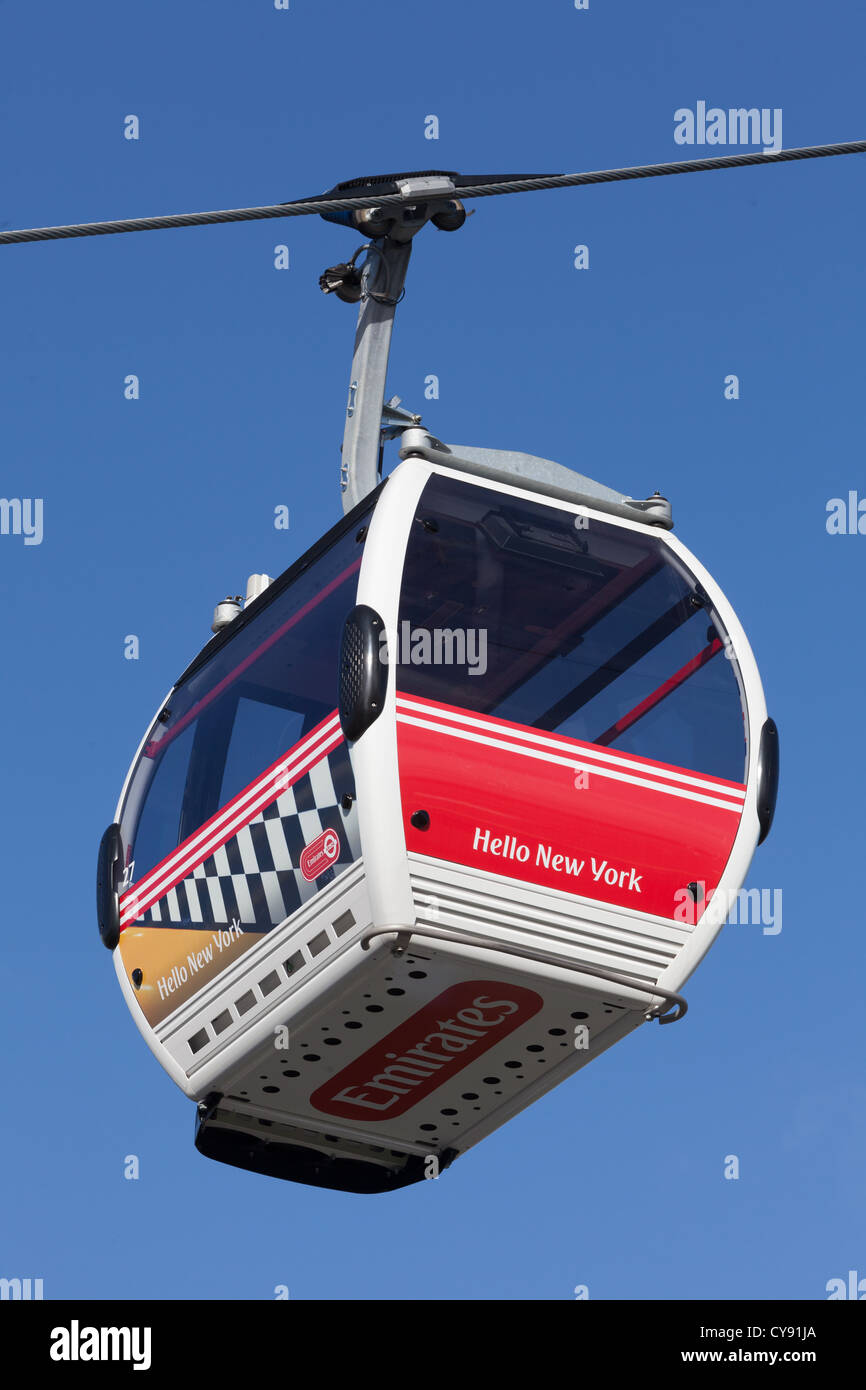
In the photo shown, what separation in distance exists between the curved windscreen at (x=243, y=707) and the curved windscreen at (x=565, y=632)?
43 centimetres

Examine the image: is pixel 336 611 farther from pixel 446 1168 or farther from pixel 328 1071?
pixel 446 1168

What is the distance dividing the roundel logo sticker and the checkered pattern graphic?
21 millimetres

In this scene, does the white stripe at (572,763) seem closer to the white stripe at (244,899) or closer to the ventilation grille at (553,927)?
the ventilation grille at (553,927)

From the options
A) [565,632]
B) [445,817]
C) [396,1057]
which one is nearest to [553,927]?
[445,817]

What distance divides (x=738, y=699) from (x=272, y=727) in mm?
2016

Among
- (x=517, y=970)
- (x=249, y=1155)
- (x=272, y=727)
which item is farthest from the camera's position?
(x=249, y=1155)

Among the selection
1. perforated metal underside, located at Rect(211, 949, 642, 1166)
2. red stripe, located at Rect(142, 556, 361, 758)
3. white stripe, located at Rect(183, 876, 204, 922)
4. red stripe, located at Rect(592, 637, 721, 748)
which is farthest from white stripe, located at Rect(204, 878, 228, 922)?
red stripe, located at Rect(592, 637, 721, 748)

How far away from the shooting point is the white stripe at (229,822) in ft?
37.7

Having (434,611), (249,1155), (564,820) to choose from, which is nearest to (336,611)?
(434,611)

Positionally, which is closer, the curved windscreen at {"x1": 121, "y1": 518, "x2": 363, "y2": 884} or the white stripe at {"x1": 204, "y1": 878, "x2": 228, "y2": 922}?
the curved windscreen at {"x1": 121, "y1": 518, "x2": 363, "y2": 884}

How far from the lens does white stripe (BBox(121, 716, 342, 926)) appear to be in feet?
37.7

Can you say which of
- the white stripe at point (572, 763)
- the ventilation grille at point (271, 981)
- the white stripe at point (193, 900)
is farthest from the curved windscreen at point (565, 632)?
the white stripe at point (193, 900)

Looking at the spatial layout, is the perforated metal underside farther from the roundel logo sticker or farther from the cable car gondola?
the roundel logo sticker

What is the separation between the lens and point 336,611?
11.8 meters
